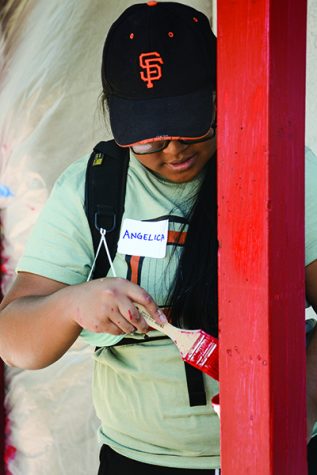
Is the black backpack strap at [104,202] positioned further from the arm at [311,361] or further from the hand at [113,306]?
the arm at [311,361]

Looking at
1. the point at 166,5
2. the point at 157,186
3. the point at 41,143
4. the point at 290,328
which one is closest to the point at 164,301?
the point at 157,186

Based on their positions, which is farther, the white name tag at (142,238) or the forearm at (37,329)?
the white name tag at (142,238)

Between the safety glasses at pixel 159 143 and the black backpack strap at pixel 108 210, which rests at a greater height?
the safety glasses at pixel 159 143

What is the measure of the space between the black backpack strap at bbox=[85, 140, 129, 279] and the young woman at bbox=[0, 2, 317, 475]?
0.01 metres

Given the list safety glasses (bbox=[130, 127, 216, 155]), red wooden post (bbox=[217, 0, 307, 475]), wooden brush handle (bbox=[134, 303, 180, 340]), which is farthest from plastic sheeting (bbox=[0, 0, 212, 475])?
red wooden post (bbox=[217, 0, 307, 475])

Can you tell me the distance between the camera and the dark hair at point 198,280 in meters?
1.55

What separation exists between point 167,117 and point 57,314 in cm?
40

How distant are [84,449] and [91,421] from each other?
0.10m

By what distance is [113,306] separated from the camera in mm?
1340

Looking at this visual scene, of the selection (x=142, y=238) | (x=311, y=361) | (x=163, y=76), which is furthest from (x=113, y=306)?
(x=163, y=76)

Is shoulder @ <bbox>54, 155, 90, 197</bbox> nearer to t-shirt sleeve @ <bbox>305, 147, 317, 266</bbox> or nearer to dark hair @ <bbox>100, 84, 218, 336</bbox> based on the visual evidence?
dark hair @ <bbox>100, 84, 218, 336</bbox>

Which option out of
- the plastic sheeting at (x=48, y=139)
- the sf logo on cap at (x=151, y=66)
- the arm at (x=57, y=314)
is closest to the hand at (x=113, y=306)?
the arm at (x=57, y=314)

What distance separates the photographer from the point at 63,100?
9.53ft

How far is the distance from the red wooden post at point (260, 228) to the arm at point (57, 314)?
0.17 meters
